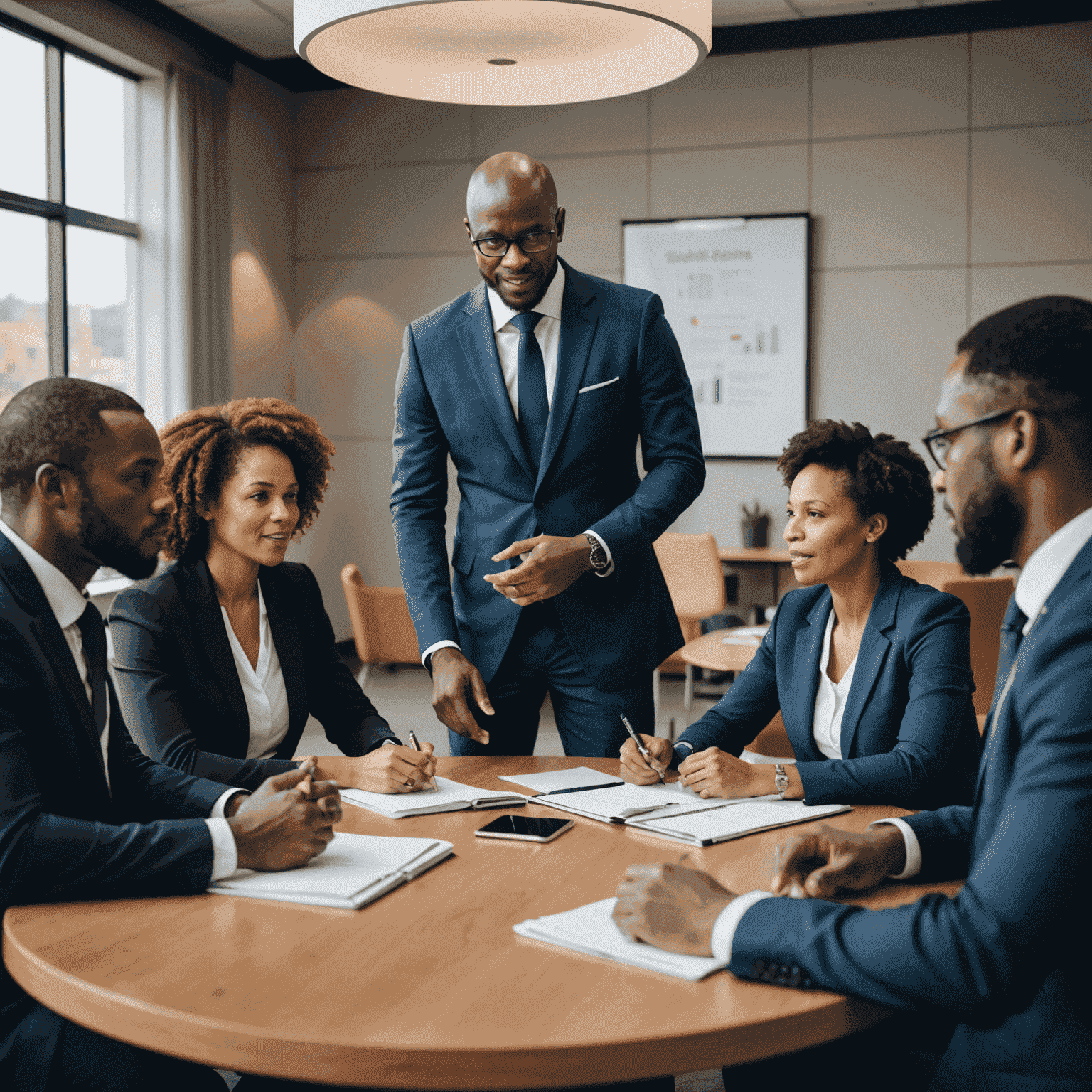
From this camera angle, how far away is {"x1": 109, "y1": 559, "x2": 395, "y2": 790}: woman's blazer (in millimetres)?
1960

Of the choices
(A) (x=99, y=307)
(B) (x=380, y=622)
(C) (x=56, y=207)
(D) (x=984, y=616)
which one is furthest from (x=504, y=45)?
(A) (x=99, y=307)

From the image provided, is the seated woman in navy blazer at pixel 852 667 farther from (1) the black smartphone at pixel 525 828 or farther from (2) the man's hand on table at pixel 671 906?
(2) the man's hand on table at pixel 671 906

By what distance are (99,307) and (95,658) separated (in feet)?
16.6

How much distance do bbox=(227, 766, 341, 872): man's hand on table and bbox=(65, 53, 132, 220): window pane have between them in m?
5.15

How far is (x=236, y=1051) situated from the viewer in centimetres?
104

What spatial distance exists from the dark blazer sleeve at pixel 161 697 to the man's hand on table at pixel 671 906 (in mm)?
831

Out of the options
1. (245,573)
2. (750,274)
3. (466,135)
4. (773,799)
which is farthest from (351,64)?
(466,135)

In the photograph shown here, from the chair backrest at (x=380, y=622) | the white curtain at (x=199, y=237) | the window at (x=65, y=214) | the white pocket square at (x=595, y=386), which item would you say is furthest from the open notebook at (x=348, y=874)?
the white curtain at (x=199, y=237)

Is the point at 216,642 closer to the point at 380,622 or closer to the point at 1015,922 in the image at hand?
the point at 1015,922

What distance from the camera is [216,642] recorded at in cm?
211

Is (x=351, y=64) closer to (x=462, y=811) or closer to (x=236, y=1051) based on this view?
(x=462, y=811)

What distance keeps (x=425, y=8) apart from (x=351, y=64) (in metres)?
0.21

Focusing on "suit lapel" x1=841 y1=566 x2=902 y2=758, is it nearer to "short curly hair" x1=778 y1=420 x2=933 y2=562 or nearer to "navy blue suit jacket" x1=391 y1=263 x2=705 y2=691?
"short curly hair" x1=778 y1=420 x2=933 y2=562

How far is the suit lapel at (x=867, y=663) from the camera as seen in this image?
6.61ft
